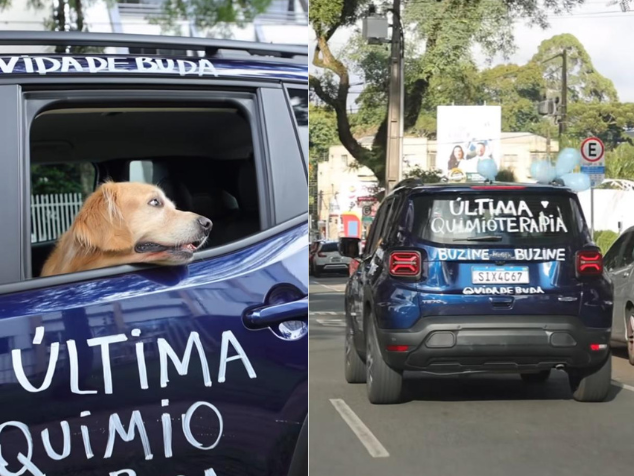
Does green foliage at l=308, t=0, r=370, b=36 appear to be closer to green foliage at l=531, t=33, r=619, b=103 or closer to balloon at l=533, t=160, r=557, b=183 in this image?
green foliage at l=531, t=33, r=619, b=103

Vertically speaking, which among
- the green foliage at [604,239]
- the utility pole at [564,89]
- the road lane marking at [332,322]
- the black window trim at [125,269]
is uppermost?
the utility pole at [564,89]

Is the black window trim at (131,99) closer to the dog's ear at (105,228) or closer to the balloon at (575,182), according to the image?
the dog's ear at (105,228)

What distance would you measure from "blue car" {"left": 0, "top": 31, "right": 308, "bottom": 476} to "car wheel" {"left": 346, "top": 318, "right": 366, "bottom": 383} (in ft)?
0.43

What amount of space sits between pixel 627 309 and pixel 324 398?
0.76 metres

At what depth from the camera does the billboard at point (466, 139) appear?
2135 millimetres

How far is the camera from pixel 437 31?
86.0 inches

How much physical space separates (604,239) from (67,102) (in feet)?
4.60

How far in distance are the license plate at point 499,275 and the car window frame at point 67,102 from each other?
20.8 inches

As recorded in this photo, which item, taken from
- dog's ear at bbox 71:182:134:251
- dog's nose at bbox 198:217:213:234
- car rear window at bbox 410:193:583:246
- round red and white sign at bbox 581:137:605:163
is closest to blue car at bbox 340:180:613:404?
car rear window at bbox 410:193:583:246


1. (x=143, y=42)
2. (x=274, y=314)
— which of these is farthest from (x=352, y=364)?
(x=143, y=42)

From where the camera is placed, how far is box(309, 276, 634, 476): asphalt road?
7.04ft

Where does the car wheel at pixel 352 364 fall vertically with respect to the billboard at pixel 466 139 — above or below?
below

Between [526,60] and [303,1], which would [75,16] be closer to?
[303,1]

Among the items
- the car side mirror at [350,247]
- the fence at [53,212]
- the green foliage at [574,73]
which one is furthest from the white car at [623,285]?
the fence at [53,212]
